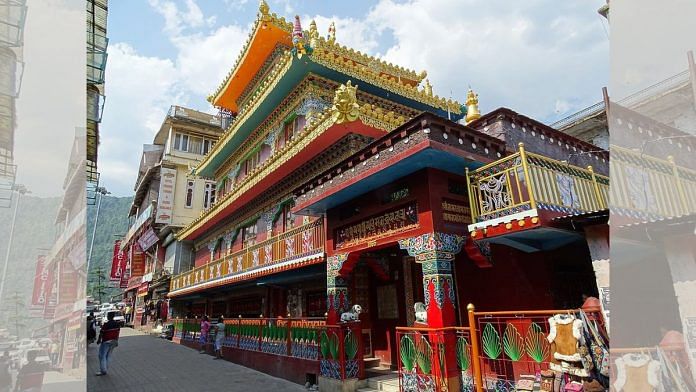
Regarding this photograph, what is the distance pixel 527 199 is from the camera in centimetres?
670

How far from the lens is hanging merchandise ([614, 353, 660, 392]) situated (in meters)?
3.95

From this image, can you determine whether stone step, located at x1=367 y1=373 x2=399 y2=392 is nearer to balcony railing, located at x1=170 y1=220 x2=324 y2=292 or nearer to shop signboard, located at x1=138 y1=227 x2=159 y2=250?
balcony railing, located at x1=170 y1=220 x2=324 y2=292

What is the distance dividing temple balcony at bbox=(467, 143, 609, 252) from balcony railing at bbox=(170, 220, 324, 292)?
15.6ft

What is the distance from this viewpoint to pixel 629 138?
8.16m

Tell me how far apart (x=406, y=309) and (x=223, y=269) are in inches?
405

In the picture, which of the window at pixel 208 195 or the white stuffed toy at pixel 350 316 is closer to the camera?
the white stuffed toy at pixel 350 316

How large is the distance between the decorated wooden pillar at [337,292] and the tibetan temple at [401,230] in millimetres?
32

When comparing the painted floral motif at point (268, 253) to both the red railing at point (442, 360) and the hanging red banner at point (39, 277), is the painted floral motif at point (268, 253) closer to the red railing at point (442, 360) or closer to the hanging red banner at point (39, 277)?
the hanging red banner at point (39, 277)

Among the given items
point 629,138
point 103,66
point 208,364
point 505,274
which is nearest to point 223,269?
point 208,364

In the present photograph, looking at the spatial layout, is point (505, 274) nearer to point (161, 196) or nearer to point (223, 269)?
point (223, 269)

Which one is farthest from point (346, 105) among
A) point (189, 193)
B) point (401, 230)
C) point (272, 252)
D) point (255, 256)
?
point (189, 193)

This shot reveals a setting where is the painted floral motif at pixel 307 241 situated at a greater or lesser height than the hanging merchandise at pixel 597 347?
greater

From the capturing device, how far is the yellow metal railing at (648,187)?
609 cm

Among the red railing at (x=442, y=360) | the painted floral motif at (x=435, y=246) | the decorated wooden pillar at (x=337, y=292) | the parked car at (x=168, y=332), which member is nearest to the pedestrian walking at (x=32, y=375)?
the decorated wooden pillar at (x=337, y=292)
